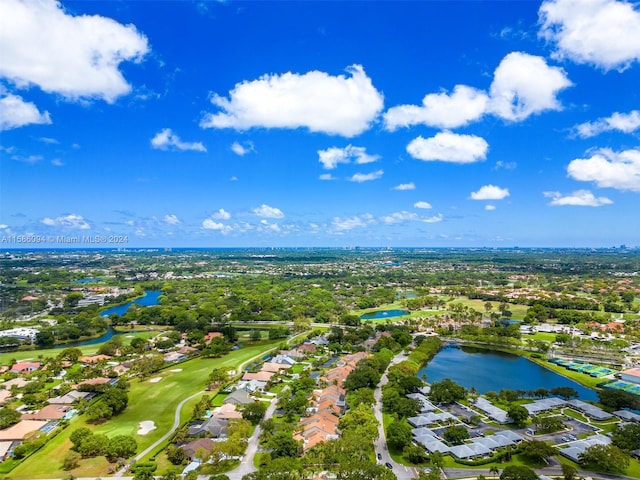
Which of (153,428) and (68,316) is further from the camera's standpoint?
(68,316)

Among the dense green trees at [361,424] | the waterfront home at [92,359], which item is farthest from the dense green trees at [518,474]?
the waterfront home at [92,359]

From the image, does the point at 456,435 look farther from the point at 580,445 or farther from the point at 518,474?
the point at 580,445

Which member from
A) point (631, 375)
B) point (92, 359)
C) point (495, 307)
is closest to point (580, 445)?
point (631, 375)

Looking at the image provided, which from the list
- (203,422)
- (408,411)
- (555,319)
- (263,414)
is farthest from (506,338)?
(203,422)

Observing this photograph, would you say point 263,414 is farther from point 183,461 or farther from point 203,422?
point 183,461

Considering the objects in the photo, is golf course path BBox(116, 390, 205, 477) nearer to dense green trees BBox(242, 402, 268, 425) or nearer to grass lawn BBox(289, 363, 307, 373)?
dense green trees BBox(242, 402, 268, 425)

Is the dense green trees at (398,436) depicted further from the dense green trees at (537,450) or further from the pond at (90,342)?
the pond at (90,342)

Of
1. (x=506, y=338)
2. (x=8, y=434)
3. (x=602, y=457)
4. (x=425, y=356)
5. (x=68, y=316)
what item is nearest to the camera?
(x=602, y=457)
